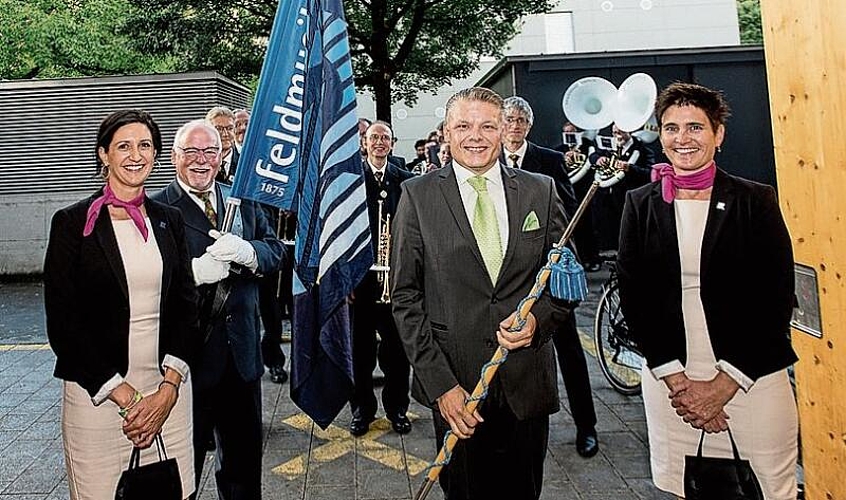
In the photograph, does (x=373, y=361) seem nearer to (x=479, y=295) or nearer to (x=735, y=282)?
(x=479, y=295)

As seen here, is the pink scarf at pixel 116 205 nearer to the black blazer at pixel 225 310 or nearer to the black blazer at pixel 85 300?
the black blazer at pixel 85 300

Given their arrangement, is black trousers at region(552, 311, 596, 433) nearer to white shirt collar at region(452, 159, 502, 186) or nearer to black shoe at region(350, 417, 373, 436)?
black shoe at region(350, 417, 373, 436)

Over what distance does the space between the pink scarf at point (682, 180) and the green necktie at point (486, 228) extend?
665 millimetres

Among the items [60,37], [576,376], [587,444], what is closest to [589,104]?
[576,376]

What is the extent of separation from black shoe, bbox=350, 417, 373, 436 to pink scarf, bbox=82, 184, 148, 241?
2.58 m

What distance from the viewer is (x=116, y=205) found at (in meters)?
2.79

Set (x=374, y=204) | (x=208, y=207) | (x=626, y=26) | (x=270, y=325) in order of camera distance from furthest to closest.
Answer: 1. (x=626, y=26)
2. (x=270, y=325)
3. (x=374, y=204)
4. (x=208, y=207)

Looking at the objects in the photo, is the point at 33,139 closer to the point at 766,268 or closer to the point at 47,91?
the point at 47,91

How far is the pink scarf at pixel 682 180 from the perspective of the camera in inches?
105

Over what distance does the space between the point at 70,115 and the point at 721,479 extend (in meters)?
12.9

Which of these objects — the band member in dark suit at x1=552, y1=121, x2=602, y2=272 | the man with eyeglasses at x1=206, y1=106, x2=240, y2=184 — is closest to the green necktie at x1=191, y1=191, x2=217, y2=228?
the man with eyeglasses at x1=206, y1=106, x2=240, y2=184

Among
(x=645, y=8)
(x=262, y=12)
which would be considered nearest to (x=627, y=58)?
(x=262, y=12)

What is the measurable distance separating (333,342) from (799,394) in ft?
7.31

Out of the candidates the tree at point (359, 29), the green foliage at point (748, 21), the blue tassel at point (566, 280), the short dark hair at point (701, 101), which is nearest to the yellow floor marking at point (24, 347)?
the blue tassel at point (566, 280)
